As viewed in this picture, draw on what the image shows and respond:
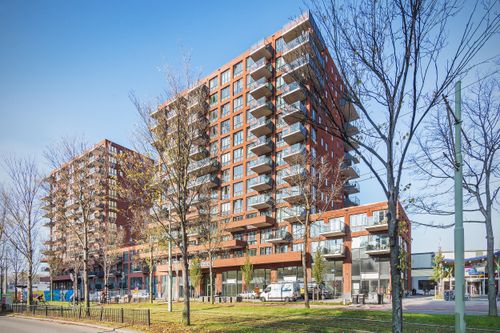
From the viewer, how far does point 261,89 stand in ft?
208

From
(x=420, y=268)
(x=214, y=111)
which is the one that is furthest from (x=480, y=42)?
(x=420, y=268)

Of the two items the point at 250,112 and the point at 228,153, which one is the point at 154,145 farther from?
the point at 228,153

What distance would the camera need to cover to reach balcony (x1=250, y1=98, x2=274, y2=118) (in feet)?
204

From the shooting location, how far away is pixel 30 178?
3666cm

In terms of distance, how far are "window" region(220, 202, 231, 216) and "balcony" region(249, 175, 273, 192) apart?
24.8ft

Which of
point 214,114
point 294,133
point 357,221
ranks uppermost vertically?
point 214,114

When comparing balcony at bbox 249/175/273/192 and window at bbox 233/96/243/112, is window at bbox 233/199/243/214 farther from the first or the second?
window at bbox 233/96/243/112

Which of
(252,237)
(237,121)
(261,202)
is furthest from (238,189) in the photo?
(237,121)

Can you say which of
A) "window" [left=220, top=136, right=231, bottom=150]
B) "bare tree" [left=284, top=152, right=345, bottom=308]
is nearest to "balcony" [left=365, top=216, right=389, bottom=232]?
"bare tree" [left=284, top=152, right=345, bottom=308]

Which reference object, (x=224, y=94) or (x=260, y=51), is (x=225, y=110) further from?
(x=260, y=51)

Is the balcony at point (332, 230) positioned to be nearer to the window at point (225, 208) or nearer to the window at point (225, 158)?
the window at point (225, 208)

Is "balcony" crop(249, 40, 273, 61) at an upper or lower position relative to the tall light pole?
upper

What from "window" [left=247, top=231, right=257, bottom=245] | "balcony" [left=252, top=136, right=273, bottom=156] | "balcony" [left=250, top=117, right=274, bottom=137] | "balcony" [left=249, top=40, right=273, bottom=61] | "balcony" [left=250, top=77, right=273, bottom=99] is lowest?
"window" [left=247, top=231, right=257, bottom=245]

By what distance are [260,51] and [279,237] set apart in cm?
3053
